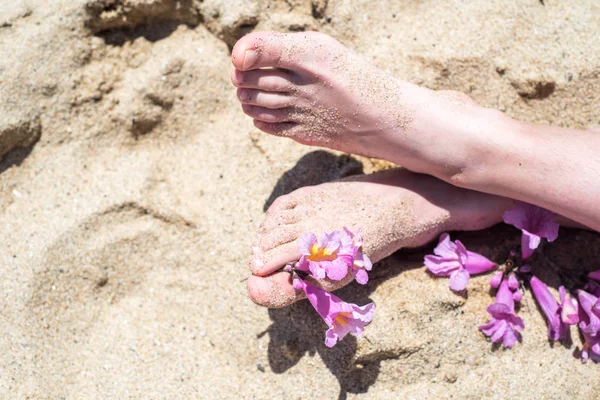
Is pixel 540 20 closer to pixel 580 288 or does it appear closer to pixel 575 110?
pixel 575 110

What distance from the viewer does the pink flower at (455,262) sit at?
1.83 metres

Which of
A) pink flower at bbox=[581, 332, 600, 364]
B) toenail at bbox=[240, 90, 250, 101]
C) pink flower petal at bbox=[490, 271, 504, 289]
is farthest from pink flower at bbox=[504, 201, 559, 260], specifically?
toenail at bbox=[240, 90, 250, 101]

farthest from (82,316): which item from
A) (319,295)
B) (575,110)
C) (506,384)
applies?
(575,110)

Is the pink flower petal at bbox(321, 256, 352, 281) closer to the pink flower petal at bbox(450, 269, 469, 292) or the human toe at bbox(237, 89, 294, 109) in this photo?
the pink flower petal at bbox(450, 269, 469, 292)

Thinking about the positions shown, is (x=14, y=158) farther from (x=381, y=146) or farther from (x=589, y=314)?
(x=589, y=314)

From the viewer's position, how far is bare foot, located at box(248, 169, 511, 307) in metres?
1.69

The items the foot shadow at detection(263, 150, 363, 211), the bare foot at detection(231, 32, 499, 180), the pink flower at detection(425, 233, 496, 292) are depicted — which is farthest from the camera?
the foot shadow at detection(263, 150, 363, 211)

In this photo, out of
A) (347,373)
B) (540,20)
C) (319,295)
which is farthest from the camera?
(540,20)

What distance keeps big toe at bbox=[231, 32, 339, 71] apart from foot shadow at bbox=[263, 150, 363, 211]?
0.39m

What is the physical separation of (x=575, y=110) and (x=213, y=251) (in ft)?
4.55

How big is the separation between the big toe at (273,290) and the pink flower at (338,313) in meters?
0.03

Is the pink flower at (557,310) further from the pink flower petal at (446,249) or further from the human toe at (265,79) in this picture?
→ the human toe at (265,79)

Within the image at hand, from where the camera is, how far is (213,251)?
1915mm

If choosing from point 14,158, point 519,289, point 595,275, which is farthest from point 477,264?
point 14,158
